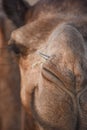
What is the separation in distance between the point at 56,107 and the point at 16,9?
153 centimetres

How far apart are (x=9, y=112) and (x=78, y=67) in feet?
13.0

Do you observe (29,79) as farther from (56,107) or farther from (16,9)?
(16,9)

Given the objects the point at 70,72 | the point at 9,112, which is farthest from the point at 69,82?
the point at 9,112

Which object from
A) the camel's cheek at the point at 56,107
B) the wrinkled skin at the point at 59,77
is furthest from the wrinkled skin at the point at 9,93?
the camel's cheek at the point at 56,107

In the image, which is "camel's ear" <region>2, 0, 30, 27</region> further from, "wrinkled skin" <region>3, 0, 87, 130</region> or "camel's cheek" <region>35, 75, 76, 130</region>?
"camel's cheek" <region>35, 75, 76, 130</region>

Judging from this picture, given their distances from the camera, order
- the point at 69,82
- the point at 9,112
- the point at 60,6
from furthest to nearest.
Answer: the point at 9,112 < the point at 60,6 < the point at 69,82

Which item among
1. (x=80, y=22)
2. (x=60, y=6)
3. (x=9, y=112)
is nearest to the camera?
(x=80, y=22)

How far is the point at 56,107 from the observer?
2248 millimetres

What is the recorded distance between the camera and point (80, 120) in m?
2.25

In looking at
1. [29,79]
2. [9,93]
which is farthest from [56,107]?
[9,93]

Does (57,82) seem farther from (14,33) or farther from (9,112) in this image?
(9,112)

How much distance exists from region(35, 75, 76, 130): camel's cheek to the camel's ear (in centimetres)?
134

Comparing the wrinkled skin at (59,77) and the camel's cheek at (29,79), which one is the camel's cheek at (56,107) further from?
the camel's cheek at (29,79)

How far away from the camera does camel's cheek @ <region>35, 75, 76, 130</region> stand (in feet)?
7.29
